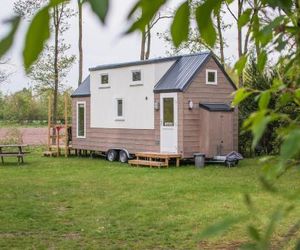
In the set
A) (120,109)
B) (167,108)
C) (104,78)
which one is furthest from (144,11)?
(104,78)

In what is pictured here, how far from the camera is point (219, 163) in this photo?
16.5 m

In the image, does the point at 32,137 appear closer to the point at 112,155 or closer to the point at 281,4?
the point at 112,155

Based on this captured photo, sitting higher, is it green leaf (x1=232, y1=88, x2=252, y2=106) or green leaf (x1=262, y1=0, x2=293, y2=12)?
green leaf (x1=262, y1=0, x2=293, y2=12)

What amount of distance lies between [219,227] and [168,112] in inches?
621

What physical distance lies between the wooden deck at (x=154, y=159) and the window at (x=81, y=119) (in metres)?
3.77

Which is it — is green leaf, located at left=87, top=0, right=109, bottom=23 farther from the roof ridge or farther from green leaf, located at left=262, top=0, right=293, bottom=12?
the roof ridge

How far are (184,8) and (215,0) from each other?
81mm

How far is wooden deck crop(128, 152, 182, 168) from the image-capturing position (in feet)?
51.7

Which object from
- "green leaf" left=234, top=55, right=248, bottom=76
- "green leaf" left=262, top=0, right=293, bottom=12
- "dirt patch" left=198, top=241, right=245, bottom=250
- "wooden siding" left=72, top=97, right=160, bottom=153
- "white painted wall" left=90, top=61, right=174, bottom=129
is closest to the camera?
"green leaf" left=262, top=0, right=293, bottom=12

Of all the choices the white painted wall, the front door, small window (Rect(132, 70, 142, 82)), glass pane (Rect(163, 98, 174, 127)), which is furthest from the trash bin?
small window (Rect(132, 70, 142, 82))

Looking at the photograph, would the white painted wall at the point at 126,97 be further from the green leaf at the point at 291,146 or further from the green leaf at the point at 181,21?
the green leaf at the point at 291,146

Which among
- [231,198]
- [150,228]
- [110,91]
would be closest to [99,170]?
[110,91]

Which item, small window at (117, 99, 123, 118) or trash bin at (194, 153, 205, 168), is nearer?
trash bin at (194, 153, 205, 168)

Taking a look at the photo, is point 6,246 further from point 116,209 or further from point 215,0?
point 215,0
